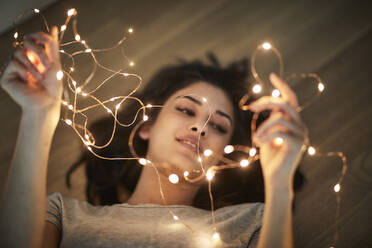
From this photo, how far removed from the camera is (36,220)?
1.03 metres

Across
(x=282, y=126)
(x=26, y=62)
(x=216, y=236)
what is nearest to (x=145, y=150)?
(x=216, y=236)

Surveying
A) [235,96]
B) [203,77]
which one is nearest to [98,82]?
[203,77]

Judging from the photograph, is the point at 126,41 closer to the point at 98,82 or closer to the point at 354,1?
the point at 98,82

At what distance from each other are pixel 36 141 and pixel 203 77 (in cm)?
78

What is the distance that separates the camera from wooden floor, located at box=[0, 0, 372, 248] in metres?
1.50

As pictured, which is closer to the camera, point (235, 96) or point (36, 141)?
point (36, 141)

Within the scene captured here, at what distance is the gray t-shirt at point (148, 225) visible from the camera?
1.13 metres

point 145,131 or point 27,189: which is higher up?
point 145,131

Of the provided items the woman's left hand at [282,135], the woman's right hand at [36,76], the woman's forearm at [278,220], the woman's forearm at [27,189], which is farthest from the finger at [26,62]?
the woman's forearm at [278,220]

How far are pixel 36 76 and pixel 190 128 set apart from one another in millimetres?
575

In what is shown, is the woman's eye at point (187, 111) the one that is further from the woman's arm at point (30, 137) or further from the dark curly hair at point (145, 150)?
the woman's arm at point (30, 137)

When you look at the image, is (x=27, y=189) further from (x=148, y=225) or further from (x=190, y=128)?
(x=190, y=128)

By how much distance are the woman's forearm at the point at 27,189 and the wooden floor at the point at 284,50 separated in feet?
1.75

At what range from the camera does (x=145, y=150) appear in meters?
1.55
